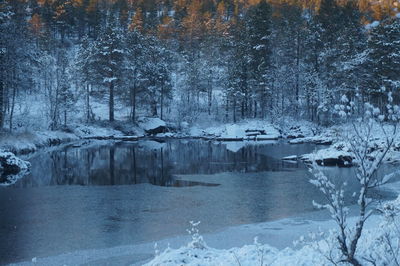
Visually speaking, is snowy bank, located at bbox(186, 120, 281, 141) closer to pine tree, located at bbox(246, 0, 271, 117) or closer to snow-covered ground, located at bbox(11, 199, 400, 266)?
pine tree, located at bbox(246, 0, 271, 117)

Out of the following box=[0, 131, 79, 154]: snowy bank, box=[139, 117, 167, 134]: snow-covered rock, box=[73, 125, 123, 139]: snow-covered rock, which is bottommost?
box=[0, 131, 79, 154]: snowy bank

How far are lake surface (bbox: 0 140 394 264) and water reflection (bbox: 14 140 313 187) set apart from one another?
2.2 inches

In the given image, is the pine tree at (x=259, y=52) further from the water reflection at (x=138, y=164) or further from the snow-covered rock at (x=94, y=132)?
the water reflection at (x=138, y=164)

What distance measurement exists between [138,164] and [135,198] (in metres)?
9.99

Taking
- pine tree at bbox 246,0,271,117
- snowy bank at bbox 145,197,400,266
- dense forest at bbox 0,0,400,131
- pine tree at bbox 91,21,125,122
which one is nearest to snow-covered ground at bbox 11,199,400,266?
snowy bank at bbox 145,197,400,266

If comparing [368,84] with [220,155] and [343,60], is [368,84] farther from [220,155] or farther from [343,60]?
[220,155]

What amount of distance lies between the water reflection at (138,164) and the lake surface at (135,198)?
0.18 ft

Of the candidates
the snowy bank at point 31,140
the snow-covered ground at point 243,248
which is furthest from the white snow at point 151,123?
the snow-covered ground at point 243,248

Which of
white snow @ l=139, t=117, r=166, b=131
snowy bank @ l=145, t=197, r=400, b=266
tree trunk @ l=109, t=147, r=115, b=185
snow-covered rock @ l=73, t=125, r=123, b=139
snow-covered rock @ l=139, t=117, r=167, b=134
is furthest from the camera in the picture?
white snow @ l=139, t=117, r=166, b=131

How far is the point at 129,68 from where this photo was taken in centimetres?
5119

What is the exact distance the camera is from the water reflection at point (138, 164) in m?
20.6

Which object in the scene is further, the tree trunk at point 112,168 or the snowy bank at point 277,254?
the tree trunk at point 112,168

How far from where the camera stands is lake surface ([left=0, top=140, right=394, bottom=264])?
11.2 metres

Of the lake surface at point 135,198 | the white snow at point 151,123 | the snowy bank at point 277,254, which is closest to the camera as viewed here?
the snowy bank at point 277,254
